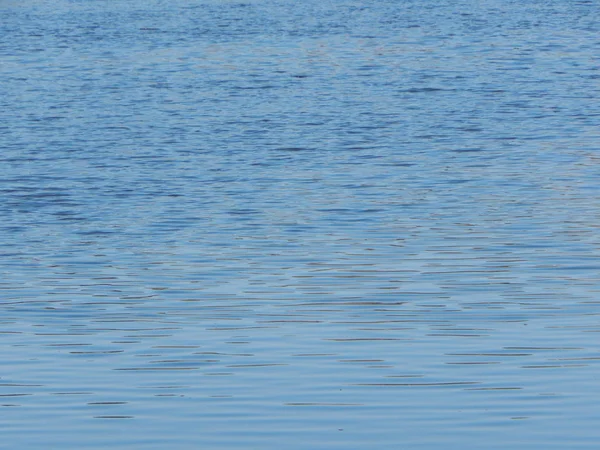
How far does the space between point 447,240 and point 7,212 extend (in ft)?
21.0

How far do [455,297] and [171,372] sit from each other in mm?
3512

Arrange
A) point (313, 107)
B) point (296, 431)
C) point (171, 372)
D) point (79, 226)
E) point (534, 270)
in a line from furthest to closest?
1. point (313, 107)
2. point (79, 226)
3. point (534, 270)
4. point (171, 372)
5. point (296, 431)

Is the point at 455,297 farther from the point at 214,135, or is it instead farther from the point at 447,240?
the point at 214,135

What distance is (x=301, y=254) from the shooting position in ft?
56.1

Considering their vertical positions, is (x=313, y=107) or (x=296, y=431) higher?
(x=296, y=431)

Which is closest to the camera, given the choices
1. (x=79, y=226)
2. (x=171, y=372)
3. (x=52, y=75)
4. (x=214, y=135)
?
(x=171, y=372)

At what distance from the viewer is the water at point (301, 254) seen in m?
11.4

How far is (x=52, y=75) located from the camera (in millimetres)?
37281


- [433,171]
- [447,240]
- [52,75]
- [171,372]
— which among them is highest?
[171,372]

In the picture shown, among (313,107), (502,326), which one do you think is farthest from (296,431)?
(313,107)

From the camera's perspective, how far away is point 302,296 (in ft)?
49.0

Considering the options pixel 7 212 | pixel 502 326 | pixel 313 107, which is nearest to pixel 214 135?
pixel 313 107

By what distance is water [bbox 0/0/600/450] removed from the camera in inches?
448

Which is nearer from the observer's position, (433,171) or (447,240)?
(447,240)
